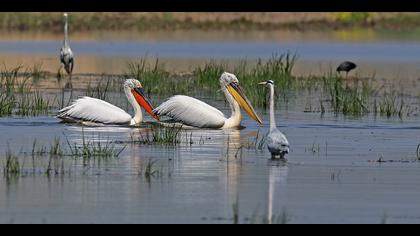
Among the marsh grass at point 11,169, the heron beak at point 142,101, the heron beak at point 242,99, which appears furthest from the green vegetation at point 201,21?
the marsh grass at point 11,169

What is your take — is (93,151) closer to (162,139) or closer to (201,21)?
(162,139)

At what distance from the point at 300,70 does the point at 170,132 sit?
1487cm

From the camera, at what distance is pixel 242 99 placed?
15.8 m

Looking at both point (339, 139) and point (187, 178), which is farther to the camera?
point (339, 139)

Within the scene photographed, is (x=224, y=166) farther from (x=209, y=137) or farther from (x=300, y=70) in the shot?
(x=300, y=70)

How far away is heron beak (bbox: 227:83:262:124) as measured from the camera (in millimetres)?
15621

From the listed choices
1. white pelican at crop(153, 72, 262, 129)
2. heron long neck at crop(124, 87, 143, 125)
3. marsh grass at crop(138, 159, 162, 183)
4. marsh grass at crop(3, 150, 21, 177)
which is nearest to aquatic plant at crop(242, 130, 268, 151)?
white pelican at crop(153, 72, 262, 129)

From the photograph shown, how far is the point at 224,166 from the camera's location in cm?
1123

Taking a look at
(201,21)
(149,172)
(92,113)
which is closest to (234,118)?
(92,113)

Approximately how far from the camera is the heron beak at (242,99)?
15621 mm
